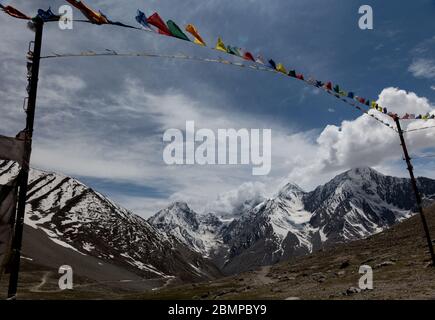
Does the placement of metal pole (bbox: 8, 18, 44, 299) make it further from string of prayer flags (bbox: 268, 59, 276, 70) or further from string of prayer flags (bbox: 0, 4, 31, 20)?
string of prayer flags (bbox: 268, 59, 276, 70)

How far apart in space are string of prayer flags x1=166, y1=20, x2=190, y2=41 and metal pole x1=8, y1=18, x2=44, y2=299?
3.58 metres

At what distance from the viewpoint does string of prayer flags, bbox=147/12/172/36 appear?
11.3 metres

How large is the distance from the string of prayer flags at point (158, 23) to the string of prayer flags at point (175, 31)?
0.13 m

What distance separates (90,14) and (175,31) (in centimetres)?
260

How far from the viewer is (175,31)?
11688mm

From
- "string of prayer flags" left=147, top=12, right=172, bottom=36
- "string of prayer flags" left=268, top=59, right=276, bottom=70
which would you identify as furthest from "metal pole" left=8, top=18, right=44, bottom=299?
"string of prayer flags" left=268, top=59, right=276, bottom=70

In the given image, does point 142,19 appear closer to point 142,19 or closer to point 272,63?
point 142,19

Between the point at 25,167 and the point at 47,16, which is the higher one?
the point at 47,16

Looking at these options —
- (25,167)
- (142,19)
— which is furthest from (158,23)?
(25,167)

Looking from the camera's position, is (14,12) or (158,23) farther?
(158,23)
